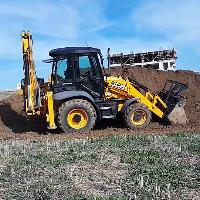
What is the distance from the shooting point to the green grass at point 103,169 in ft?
15.7

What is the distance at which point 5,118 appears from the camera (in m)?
14.1

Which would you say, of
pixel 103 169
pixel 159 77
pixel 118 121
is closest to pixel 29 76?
pixel 118 121

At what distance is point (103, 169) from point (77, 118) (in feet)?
15.0

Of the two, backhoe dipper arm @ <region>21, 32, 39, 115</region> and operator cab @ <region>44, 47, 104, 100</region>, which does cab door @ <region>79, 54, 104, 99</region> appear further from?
backhoe dipper arm @ <region>21, 32, 39, 115</region>

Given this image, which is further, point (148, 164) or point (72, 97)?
point (72, 97)

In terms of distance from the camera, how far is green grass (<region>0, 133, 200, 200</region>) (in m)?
4.79

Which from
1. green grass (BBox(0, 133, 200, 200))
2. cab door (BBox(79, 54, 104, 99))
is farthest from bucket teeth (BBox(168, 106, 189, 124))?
green grass (BBox(0, 133, 200, 200))

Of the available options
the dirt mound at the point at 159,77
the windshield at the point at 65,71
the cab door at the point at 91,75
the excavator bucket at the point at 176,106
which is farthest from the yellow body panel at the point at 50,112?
the dirt mound at the point at 159,77

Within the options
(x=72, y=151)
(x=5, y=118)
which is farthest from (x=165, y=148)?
(x=5, y=118)

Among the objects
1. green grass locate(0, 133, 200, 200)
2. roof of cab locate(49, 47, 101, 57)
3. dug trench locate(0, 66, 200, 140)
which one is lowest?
green grass locate(0, 133, 200, 200)

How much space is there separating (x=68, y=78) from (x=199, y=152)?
4922 mm

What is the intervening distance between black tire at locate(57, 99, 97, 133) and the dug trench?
0.87 feet

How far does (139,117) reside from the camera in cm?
1098

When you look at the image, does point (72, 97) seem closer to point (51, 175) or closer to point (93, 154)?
point (93, 154)
